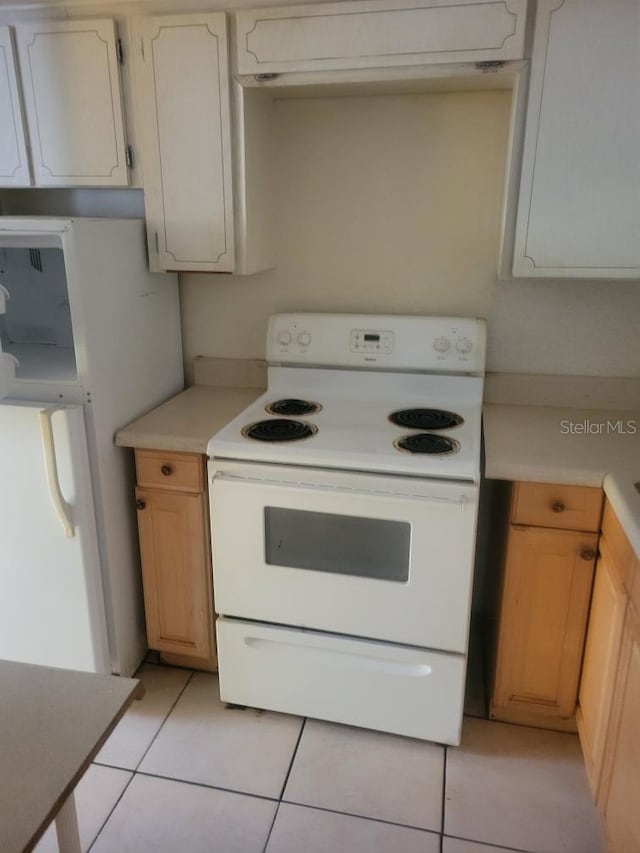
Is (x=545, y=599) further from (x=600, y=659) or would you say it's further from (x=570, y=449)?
(x=570, y=449)

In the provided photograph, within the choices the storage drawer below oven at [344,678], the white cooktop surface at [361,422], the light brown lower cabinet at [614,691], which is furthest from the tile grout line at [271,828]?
the white cooktop surface at [361,422]

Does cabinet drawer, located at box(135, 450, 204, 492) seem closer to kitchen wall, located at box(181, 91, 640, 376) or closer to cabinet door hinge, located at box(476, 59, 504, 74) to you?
kitchen wall, located at box(181, 91, 640, 376)

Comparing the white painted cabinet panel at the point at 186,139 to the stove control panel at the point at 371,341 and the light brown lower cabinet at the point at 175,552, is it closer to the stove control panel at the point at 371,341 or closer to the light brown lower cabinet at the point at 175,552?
the stove control panel at the point at 371,341

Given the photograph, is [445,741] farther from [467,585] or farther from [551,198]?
[551,198]

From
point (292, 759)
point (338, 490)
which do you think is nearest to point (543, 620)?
point (338, 490)

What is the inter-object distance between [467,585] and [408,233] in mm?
1169

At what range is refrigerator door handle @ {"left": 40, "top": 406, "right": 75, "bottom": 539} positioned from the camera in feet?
5.61

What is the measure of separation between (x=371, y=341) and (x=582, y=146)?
0.83 metres

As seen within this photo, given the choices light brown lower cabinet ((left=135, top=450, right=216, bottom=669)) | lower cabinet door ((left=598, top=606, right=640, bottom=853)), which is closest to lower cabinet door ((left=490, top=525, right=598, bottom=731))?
lower cabinet door ((left=598, top=606, right=640, bottom=853))

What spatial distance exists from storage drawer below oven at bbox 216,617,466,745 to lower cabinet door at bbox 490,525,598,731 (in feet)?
0.63

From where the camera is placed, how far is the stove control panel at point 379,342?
6.73ft

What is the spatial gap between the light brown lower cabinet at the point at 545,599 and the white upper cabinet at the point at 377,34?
1.15 metres

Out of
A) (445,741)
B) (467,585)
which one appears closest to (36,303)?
(467,585)

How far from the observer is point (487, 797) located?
1.72m
